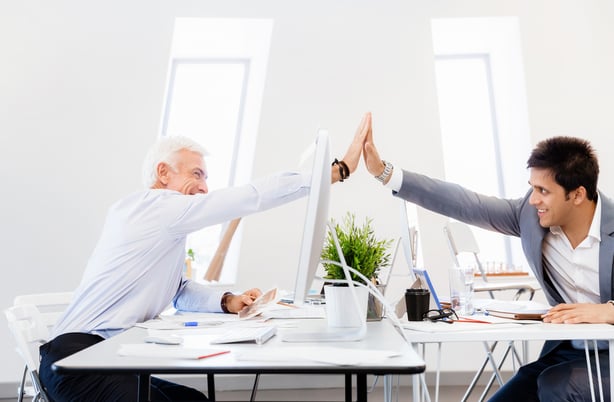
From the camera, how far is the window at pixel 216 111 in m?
5.00

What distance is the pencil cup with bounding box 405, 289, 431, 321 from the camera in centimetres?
196

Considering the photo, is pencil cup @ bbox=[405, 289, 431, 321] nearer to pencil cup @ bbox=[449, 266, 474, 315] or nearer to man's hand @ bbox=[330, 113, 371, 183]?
pencil cup @ bbox=[449, 266, 474, 315]

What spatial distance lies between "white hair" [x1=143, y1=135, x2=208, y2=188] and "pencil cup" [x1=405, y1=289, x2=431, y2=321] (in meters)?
0.98

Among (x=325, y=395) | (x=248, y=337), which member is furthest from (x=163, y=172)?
(x=325, y=395)

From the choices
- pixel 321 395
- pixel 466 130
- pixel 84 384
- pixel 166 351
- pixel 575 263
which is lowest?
pixel 321 395

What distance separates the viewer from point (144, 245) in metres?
2.06

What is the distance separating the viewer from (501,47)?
4867 millimetres

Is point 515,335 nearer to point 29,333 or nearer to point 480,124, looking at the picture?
point 29,333

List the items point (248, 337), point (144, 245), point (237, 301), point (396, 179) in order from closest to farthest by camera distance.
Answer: point (248, 337), point (144, 245), point (237, 301), point (396, 179)

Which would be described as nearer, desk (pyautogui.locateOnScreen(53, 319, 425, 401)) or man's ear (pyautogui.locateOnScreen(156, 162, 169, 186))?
desk (pyautogui.locateOnScreen(53, 319, 425, 401))

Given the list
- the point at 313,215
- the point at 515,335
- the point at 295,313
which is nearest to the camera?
the point at 313,215

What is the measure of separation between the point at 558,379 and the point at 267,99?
3.03 m

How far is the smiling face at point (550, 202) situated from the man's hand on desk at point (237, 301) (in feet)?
3.54

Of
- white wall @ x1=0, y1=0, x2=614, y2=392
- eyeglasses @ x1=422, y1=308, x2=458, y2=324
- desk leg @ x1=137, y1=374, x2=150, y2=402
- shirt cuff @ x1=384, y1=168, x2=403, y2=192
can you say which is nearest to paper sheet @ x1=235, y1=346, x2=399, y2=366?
desk leg @ x1=137, y1=374, x2=150, y2=402
